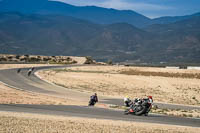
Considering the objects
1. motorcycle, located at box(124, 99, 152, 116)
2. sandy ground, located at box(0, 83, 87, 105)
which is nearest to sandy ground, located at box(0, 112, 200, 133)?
motorcycle, located at box(124, 99, 152, 116)

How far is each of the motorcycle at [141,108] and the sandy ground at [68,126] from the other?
2.91 m

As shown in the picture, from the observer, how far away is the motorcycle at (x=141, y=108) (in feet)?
72.6

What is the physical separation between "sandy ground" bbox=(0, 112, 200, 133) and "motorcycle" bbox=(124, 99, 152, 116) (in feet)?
9.54

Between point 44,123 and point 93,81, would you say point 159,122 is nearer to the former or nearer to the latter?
point 44,123

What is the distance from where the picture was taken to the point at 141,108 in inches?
877

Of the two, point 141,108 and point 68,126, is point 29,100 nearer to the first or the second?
point 141,108

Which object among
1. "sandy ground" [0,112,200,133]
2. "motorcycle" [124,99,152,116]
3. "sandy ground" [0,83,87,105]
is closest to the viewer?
"sandy ground" [0,112,200,133]

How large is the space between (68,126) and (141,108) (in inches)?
253

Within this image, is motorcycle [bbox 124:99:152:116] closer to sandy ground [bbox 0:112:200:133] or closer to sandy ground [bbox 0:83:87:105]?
sandy ground [bbox 0:112:200:133]

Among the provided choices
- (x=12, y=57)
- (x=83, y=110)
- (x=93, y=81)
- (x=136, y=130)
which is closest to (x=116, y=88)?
(x=93, y=81)

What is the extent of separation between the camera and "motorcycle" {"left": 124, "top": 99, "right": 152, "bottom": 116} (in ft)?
72.6

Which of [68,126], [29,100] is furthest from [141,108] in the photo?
[29,100]

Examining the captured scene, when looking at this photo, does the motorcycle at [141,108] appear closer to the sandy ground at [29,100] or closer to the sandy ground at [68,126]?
the sandy ground at [68,126]

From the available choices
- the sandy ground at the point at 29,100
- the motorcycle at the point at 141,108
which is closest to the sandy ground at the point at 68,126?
the motorcycle at the point at 141,108
